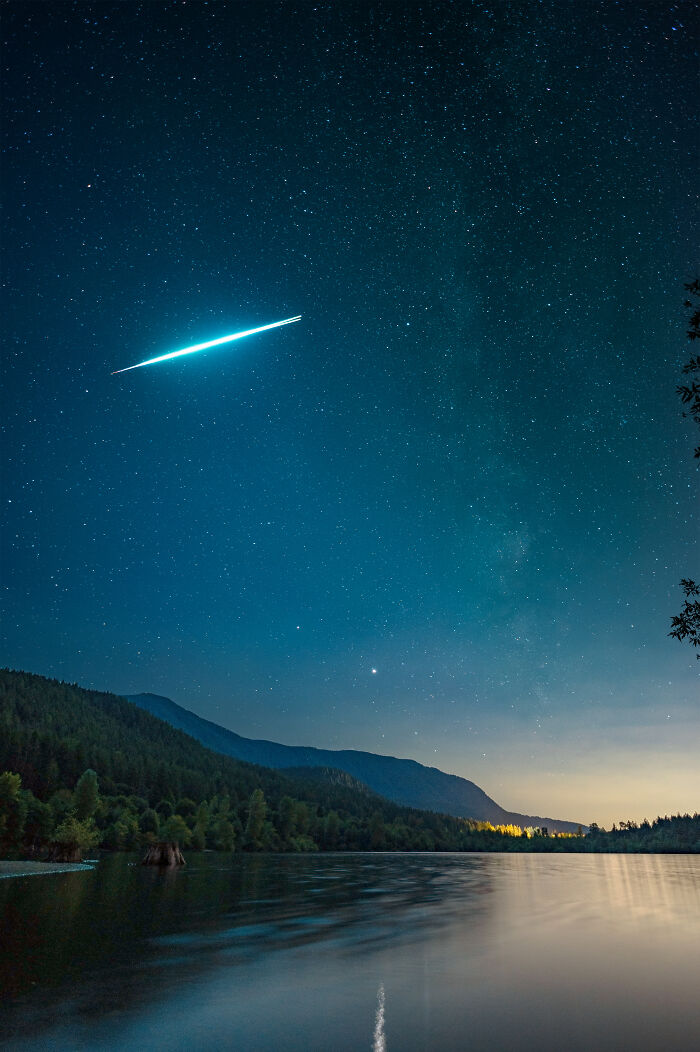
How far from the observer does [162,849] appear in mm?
115125

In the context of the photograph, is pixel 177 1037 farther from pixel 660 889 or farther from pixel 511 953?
pixel 660 889

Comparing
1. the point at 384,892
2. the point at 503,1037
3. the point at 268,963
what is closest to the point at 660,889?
the point at 384,892

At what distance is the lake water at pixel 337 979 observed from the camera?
50.7ft

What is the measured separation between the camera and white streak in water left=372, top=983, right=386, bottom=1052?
14.5 m

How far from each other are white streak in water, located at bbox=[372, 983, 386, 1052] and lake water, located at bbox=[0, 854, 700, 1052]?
1.9 inches

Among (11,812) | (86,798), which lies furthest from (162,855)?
(86,798)

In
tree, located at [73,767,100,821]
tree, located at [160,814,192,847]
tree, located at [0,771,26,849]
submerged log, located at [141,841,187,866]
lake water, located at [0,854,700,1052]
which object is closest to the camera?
lake water, located at [0,854,700,1052]

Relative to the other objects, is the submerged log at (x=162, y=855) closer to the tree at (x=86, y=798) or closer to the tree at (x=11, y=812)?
the tree at (x=11, y=812)

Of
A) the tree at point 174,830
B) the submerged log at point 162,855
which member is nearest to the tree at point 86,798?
the tree at point 174,830

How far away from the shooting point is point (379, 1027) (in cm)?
1623

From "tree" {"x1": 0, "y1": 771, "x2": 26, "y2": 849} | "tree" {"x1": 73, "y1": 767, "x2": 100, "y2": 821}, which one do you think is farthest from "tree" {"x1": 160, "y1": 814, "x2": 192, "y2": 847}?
"tree" {"x1": 0, "y1": 771, "x2": 26, "y2": 849}

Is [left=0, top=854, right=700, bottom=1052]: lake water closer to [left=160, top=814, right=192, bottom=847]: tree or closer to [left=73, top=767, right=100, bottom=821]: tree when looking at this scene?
[left=73, top=767, right=100, bottom=821]: tree

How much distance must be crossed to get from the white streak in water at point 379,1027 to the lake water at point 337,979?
0.05 m

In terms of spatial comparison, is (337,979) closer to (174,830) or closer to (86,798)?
(86,798)
